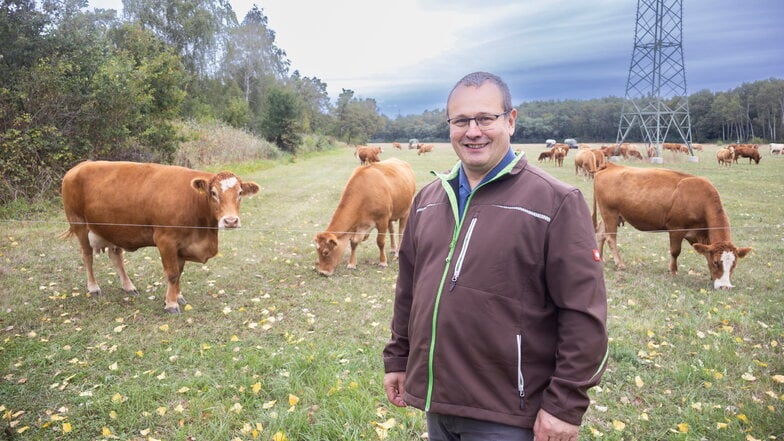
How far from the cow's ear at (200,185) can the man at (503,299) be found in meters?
5.06

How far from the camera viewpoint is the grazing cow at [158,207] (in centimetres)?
647

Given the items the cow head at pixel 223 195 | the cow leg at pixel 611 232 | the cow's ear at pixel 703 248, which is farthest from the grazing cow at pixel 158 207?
the cow's ear at pixel 703 248

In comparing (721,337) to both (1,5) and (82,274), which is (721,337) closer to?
(82,274)

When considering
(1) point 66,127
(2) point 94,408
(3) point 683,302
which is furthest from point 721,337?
(1) point 66,127

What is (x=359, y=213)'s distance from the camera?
865 centimetres

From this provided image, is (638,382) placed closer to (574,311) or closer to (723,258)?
(574,311)

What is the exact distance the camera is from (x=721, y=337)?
18.1 feet

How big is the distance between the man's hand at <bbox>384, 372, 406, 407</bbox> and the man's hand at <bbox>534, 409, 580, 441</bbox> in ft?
2.67

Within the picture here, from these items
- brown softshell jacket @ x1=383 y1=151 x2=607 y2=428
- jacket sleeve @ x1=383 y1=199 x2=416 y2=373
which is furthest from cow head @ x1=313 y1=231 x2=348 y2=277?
brown softshell jacket @ x1=383 y1=151 x2=607 y2=428

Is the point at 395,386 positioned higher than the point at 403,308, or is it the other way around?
the point at 403,308

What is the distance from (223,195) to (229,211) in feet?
0.78

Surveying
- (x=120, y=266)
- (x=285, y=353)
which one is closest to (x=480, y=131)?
(x=285, y=353)

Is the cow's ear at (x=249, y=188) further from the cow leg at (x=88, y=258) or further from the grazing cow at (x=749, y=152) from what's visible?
the grazing cow at (x=749, y=152)

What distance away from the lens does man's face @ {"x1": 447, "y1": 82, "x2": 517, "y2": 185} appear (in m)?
2.04
